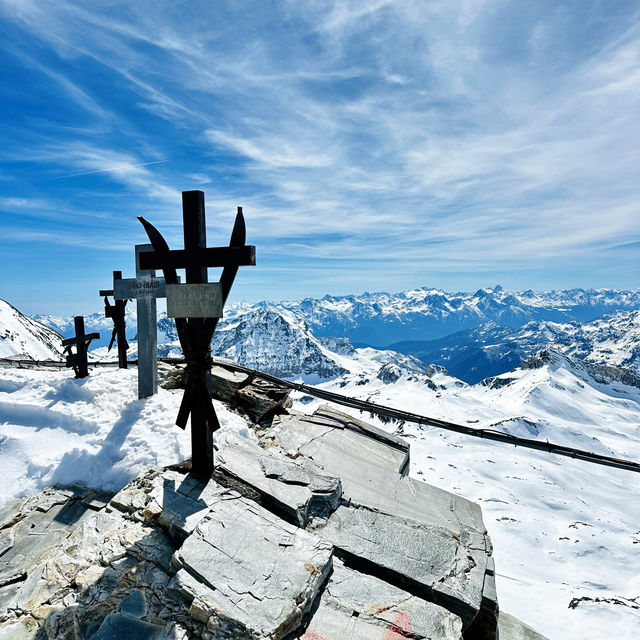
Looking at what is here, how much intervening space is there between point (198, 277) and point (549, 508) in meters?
87.3

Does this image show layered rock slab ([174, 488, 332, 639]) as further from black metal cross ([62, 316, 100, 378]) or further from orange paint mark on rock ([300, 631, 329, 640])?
black metal cross ([62, 316, 100, 378])

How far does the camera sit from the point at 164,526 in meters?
5.71

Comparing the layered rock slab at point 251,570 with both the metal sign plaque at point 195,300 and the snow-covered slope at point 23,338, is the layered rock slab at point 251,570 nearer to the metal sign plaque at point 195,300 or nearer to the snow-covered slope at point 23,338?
the metal sign plaque at point 195,300

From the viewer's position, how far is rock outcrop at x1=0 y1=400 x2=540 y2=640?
4.49 metres

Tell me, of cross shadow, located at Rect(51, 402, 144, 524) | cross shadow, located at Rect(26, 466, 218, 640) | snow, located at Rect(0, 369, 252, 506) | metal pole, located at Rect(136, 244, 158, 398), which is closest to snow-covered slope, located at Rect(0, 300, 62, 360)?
snow, located at Rect(0, 369, 252, 506)

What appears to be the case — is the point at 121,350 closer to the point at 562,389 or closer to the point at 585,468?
the point at 585,468

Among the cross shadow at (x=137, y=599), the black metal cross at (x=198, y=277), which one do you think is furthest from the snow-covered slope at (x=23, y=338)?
the cross shadow at (x=137, y=599)

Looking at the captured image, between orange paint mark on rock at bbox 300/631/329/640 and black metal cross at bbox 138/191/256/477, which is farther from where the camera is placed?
black metal cross at bbox 138/191/256/477

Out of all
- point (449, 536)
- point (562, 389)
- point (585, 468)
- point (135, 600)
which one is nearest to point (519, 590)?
point (449, 536)

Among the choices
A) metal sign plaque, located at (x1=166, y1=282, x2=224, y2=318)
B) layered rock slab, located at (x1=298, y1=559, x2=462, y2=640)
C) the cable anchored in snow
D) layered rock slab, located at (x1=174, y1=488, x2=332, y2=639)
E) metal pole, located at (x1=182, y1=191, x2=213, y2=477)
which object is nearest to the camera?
layered rock slab, located at (x1=174, y1=488, x2=332, y2=639)

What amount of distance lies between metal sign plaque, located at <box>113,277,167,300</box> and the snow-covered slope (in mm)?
80526

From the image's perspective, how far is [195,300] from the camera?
6207 mm

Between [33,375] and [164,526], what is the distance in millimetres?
8332

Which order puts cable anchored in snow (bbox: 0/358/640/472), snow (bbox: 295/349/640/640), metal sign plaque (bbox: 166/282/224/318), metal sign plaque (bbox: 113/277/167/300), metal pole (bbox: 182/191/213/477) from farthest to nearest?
1. snow (bbox: 295/349/640/640)
2. metal sign plaque (bbox: 113/277/167/300)
3. cable anchored in snow (bbox: 0/358/640/472)
4. metal pole (bbox: 182/191/213/477)
5. metal sign plaque (bbox: 166/282/224/318)
